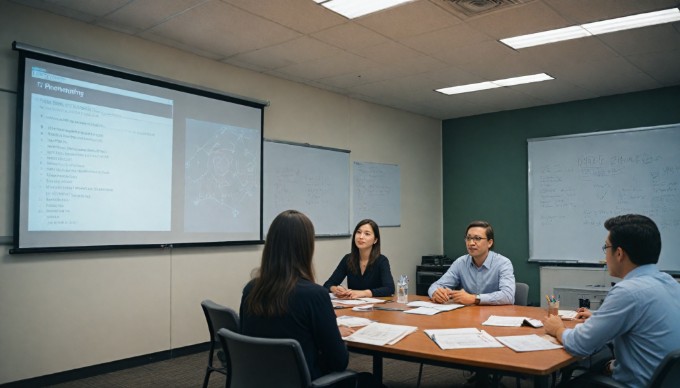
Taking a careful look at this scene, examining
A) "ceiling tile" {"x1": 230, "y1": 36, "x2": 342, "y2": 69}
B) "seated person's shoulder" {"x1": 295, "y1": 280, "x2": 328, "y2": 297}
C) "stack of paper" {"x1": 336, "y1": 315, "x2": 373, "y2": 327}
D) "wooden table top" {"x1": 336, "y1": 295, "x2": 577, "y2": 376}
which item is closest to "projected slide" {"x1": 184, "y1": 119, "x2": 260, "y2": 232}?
"ceiling tile" {"x1": 230, "y1": 36, "x2": 342, "y2": 69}

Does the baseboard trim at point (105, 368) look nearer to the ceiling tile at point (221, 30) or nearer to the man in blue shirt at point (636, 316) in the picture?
the ceiling tile at point (221, 30)

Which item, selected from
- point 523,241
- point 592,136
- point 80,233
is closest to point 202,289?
point 80,233

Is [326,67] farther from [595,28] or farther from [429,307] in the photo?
[429,307]

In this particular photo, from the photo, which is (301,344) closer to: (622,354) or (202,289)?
(622,354)

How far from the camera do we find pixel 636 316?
6.52 ft

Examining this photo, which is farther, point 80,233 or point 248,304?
point 80,233

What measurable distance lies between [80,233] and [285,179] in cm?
214

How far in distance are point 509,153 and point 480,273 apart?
3.79 meters

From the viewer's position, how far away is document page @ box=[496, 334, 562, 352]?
7.00 feet

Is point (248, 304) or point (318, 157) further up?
point (318, 157)

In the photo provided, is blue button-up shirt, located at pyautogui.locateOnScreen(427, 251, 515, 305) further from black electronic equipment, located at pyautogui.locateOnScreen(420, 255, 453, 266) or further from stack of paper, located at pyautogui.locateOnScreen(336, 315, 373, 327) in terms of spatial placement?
black electronic equipment, located at pyautogui.locateOnScreen(420, 255, 453, 266)

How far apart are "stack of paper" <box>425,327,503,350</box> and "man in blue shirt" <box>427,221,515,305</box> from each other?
36.5 inches

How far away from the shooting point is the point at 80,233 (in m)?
3.89

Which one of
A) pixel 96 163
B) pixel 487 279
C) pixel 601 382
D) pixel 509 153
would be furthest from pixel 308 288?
pixel 509 153
